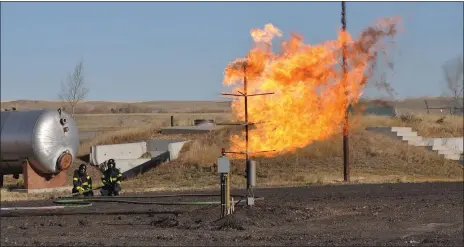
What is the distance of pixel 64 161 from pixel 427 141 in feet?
73.9

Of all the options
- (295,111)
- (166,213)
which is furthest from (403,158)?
(166,213)

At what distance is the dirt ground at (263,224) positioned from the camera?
13.4 metres

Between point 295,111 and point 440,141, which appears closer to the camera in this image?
point 295,111

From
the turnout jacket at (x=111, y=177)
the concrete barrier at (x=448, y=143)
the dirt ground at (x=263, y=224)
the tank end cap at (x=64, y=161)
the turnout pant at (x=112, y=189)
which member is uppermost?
the concrete barrier at (x=448, y=143)

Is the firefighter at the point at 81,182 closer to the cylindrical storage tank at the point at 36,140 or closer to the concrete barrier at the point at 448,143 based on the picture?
the cylindrical storage tank at the point at 36,140

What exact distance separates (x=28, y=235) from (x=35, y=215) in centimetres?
392

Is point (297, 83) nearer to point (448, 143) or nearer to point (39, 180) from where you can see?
point (39, 180)

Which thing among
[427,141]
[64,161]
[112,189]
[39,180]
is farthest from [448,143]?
[39,180]

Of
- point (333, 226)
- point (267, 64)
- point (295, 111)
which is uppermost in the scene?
point (267, 64)

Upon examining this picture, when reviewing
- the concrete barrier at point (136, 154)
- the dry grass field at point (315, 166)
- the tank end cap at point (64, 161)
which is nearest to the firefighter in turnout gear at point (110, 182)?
the dry grass field at point (315, 166)

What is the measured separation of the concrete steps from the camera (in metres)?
39.2

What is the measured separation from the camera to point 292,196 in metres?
22.5

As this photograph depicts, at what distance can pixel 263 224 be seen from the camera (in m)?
15.9

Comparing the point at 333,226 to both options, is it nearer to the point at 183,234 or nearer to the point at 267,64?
the point at 183,234
